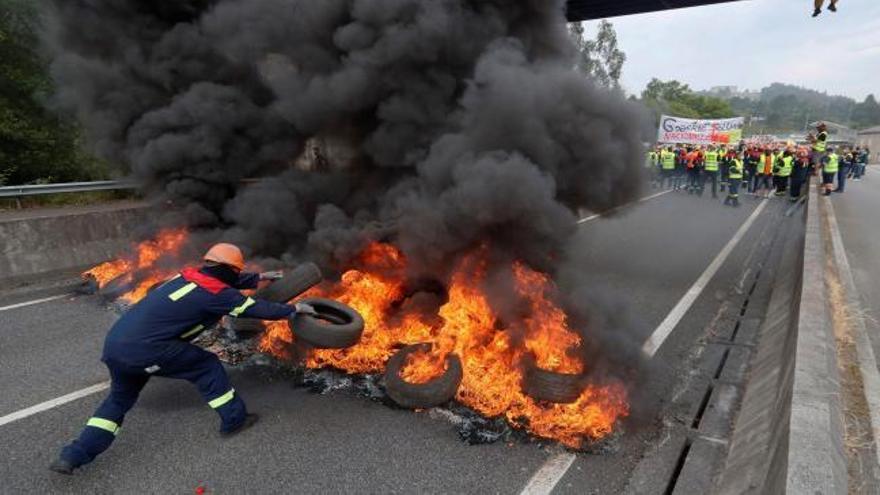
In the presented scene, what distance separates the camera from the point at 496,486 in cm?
354

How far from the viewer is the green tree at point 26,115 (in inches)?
442

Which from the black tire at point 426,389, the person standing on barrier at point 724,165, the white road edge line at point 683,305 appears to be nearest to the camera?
the black tire at point 426,389

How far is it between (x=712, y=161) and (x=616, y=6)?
11.0m

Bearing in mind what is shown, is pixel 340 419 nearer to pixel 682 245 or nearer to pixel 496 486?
pixel 496 486

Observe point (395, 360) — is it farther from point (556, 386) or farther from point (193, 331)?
point (193, 331)

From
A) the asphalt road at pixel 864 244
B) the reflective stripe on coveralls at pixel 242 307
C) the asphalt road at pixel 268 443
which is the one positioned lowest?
the asphalt road at pixel 864 244

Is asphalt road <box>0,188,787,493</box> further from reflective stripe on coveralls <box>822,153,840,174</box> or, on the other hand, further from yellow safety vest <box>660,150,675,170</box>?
yellow safety vest <box>660,150,675,170</box>

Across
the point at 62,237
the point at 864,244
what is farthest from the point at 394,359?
the point at 864,244

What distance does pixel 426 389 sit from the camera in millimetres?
4438

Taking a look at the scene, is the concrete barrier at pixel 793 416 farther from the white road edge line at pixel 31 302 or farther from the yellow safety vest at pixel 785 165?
the yellow safety vest at pixel 785 165

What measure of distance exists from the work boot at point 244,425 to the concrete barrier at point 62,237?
231 inches

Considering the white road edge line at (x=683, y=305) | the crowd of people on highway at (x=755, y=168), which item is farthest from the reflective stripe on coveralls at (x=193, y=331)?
the crowd of people on highway at (x=755, y=168)

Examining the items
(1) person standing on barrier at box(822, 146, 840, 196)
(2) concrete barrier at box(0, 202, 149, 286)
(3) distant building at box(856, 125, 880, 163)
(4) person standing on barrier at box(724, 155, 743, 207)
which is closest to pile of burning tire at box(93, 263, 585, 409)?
(2) concrete barrier at box(0, 202, 149, 286)

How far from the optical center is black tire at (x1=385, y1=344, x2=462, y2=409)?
14.6 ft
